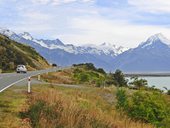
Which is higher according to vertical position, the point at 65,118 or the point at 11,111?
the point at 11,111

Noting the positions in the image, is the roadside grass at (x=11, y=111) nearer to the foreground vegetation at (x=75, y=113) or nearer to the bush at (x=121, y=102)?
the foreground vegetation at (x=75, y=113)

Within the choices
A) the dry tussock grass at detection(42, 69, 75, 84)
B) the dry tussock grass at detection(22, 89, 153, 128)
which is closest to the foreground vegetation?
the dry tussock grass at detection(22, 89, 153, 128)

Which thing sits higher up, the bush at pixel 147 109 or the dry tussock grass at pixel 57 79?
the dry tussock grass at pixel 57 79

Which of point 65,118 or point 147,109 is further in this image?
point 147,109

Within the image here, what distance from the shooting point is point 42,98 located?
20266 millimetres

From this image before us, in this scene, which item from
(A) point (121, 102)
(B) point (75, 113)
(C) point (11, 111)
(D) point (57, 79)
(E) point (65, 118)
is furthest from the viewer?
(D) point (57, 79)

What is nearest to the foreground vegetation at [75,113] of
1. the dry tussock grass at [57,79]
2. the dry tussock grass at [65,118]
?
the dry tussock grass at [65,118]

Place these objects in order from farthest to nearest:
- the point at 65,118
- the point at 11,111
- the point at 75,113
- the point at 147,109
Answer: the point at 147,109
the point at 75,113
the point at 11,111
the point at 65,118

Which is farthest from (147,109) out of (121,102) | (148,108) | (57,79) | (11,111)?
(57,79)

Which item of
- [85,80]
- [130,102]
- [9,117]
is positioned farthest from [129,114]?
[85,80]

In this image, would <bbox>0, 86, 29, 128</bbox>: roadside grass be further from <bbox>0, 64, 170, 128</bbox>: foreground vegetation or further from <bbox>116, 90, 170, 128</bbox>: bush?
<bbox>116, 90, 170, 128</bbox>: bush

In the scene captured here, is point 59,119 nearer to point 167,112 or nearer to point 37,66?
point 167,112

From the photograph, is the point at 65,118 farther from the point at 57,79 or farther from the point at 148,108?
the point at 57,79

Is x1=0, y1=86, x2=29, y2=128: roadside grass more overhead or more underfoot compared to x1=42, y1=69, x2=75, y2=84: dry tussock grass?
more underfoot
